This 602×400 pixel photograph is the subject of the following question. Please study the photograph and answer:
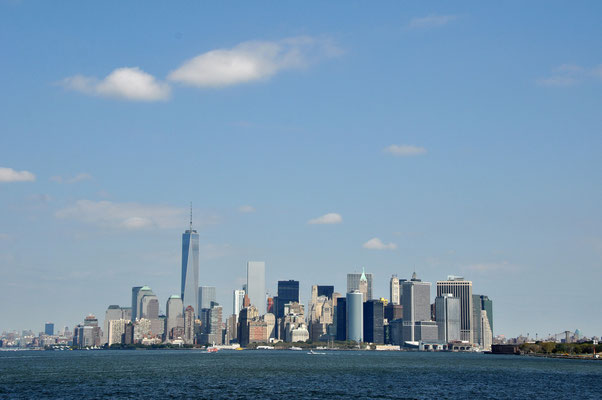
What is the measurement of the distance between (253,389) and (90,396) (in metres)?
24.0

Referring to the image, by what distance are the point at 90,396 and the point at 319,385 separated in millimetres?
38696

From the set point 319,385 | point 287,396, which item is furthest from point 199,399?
point 319,385

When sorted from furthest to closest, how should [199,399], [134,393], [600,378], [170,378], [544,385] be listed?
[600,378], [170,378], [544,385], [134,393], [199,399]

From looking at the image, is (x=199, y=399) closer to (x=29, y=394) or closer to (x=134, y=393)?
(x=134, y=393)

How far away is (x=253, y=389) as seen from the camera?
114 meters

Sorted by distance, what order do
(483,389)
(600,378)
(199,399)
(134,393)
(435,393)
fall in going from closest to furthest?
(199,399), (134,393), (435,393), (483,389), (600,378)

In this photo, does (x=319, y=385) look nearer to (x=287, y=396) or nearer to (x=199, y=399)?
(x=287, y=396)

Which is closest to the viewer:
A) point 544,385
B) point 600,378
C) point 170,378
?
point 544,385

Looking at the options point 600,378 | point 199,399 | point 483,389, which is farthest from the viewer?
point 600,378

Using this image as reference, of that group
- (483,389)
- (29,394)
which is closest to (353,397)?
(483,389)

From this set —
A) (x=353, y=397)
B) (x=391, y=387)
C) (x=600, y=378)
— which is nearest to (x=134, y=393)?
(x=353, y=397)

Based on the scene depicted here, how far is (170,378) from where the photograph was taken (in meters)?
143

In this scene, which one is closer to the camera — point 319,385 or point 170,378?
point 319,385

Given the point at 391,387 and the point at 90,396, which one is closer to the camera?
the point at 90,396
